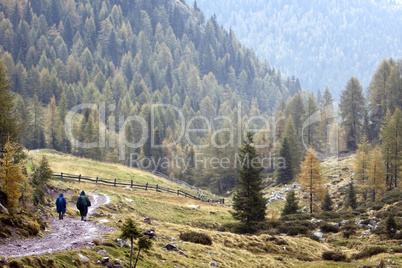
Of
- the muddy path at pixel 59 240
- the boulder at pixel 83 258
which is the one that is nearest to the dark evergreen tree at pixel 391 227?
the muddy path at pixel 59 240

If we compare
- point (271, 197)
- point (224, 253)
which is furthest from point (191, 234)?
point (271, 197)

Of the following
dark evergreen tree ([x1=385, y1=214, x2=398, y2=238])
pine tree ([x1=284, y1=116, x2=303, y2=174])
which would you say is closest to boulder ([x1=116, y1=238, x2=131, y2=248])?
dark evergreen tree ([x1=385, y1=214, x2=398, y2=238])

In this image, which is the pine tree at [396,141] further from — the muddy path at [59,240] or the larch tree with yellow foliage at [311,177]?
the muddy path at [59,240]

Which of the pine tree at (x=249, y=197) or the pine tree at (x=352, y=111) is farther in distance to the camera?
the pine tree at (x=352, y=111)

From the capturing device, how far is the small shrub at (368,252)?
2321cm

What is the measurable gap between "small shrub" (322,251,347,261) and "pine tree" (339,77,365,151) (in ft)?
227

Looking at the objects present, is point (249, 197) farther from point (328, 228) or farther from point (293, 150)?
point (293, 150)

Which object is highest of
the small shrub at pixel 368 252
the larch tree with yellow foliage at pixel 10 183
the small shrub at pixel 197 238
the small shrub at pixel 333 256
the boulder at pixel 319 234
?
the larch tree with yellow foliage at pixel 10 183

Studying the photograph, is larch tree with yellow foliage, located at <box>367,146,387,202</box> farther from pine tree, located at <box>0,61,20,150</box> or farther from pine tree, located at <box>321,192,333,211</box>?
pine tree, located at <box>0,61,20,150</box>

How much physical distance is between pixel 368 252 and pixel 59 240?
17756 mm

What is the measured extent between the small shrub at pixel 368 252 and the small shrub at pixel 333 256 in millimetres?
651

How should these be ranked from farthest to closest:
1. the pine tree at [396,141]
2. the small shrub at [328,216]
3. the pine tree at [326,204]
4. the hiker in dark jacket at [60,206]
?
the pine tree at [396,141] → the pine tree at [326,204] → the small shrub at [328,216] → the hiker in dark jacket at [60,206]

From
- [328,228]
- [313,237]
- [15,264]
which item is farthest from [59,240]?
[328,228]

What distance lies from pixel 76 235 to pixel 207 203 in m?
40.6
